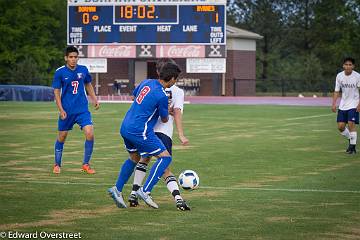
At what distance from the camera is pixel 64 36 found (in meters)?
79.6

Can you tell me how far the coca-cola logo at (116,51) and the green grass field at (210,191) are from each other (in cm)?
2424

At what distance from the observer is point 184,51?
4712cm

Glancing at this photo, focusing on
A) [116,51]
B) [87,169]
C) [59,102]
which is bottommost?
[87,169]

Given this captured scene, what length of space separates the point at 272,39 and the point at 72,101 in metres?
→ 73.8

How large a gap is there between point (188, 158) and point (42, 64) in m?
54.5

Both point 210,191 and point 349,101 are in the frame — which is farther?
point 349,101

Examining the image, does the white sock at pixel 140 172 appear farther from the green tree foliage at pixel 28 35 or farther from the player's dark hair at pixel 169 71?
the green tree foliage at pixel 28 35

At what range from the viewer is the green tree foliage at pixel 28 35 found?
2768 inches

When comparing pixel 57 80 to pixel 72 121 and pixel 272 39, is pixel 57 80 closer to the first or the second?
pixel 72 121

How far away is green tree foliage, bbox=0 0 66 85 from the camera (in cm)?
7031

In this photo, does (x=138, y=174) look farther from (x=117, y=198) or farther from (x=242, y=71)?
(x=242, y=71)

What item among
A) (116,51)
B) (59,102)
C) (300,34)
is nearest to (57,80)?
(59,102)

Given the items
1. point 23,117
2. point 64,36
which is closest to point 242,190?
point 23,117

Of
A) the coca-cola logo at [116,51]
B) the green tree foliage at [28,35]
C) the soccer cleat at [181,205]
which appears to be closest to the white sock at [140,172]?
the soccer cleat at [181,205]
